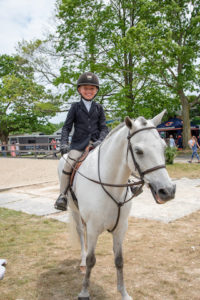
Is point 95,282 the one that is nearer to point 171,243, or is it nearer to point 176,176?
point 171,243

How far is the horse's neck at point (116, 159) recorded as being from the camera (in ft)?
8.27

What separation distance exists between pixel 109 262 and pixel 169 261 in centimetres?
90

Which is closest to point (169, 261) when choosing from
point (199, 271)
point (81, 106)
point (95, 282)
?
point (199, 271)

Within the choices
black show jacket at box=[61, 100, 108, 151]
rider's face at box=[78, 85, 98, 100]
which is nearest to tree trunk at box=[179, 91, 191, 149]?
rider's face at box=[78, 85, 98, 100]

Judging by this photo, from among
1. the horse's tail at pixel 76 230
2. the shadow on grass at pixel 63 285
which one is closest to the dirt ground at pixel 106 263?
the shadow on grass at pixel 63 285

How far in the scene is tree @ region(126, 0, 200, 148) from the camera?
16.9 meters

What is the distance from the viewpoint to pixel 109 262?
3666 mm

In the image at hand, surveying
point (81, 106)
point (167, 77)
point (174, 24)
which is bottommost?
point (81, 106)

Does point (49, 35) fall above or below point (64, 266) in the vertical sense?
above

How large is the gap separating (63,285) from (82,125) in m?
2.15

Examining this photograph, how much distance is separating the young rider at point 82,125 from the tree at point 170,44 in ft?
48.9

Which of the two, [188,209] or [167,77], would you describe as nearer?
[188,209]

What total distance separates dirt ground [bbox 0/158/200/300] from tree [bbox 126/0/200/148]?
1472 cm

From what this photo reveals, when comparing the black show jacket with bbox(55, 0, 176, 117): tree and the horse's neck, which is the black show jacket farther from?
bbox(55, 0, 176, 117): tree
